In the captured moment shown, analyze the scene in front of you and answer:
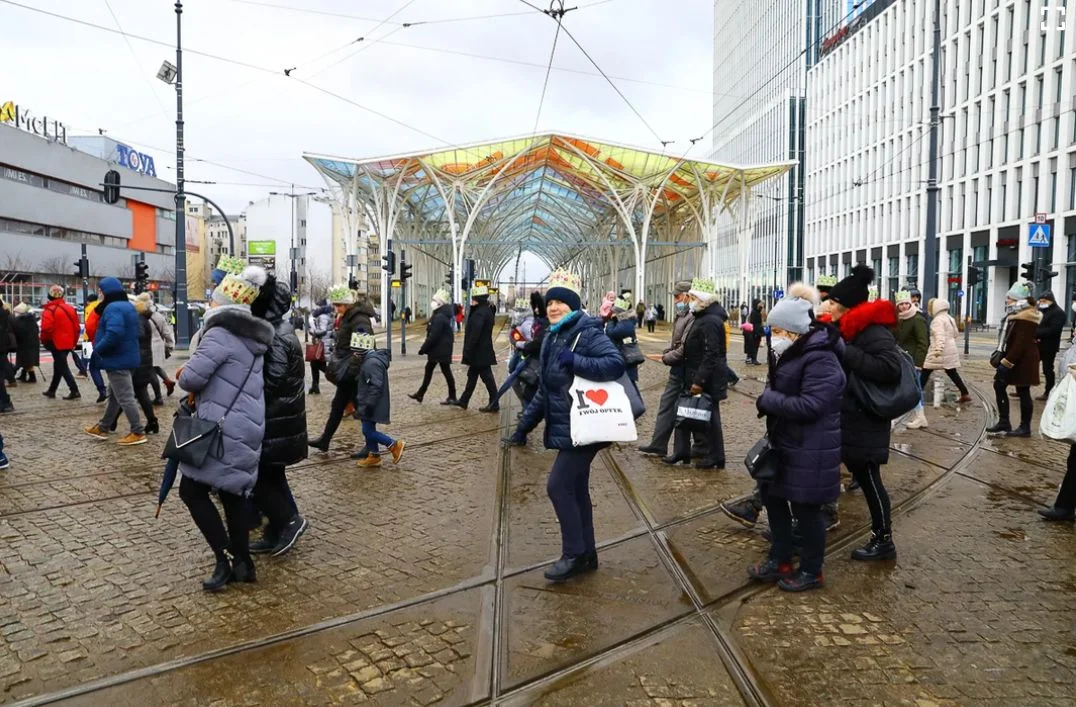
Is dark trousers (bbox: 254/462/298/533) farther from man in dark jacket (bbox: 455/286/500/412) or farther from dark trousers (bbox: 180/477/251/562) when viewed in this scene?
man in dark jacket (bbox: 455/286/500/412)

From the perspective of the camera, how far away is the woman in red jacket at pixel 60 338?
13.0 meters

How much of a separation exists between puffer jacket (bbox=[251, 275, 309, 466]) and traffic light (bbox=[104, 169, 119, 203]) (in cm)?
1895

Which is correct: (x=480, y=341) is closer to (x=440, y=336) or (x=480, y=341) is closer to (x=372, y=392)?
(x=440, y=336)

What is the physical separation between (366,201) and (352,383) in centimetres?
4326

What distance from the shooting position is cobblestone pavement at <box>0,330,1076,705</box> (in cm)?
354

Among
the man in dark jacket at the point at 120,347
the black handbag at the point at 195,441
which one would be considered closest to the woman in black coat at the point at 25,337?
the man in dark jacket at the point at 120,347

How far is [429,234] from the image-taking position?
65812 millimetres

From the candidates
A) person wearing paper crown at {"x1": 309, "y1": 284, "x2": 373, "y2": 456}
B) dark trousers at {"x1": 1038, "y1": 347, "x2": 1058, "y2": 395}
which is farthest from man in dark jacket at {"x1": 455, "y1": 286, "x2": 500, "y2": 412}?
dark trousers at {"x1": 1038, "y1": 347, "x2": 1058, "y2": 395}

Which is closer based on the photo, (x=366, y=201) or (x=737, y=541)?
(x=737, y=541)

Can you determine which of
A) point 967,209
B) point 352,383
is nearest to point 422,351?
point 352,383

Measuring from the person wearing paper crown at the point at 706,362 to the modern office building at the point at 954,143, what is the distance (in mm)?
23909

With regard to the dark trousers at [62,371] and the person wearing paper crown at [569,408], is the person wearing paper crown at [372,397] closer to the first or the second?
the person wearing paper crown at [569,408]

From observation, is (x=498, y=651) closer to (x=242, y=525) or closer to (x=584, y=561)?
(x=584, y=561)

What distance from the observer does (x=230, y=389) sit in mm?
4488
